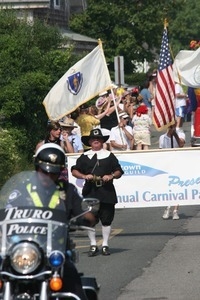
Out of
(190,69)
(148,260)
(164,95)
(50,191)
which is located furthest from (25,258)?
(190,69)

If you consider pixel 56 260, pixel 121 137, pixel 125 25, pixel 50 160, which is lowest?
pixel 125 25

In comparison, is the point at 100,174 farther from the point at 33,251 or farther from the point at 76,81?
the point at 33,251

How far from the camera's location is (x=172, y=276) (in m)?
12.5

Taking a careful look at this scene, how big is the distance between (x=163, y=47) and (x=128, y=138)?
327cm

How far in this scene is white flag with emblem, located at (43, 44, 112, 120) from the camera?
18203 mm

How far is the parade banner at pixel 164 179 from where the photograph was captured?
16438 millimetres

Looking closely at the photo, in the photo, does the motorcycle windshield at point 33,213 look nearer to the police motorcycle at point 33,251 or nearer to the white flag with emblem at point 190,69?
the police motorcycle at point 33,251

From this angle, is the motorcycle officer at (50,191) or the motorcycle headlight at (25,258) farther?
the motorcycle officer at (50,191)

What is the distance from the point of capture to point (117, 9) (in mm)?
53781

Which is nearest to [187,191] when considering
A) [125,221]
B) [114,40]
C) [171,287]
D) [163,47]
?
[125,221]

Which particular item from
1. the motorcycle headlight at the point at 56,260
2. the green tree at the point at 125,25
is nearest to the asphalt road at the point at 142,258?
the motorcycle headlight at the point at 56,260

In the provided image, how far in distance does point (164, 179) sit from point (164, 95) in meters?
2.69

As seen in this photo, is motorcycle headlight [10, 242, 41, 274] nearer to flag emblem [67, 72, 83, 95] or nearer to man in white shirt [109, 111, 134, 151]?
flag emblem [67, 72, 83, 95]

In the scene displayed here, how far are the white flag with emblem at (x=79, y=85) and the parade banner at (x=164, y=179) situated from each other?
211cm
